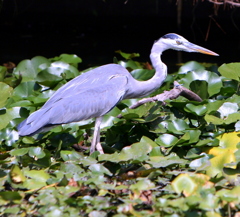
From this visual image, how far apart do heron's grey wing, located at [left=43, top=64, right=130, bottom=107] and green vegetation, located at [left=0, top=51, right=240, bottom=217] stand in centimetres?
29

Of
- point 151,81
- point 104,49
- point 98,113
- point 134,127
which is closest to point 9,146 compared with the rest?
point 98,113

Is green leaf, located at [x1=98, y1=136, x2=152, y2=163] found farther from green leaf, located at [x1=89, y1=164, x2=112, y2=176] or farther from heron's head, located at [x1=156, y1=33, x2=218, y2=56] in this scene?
heron's head, located at [x1=156, y1=33, x2=218, y2=56]

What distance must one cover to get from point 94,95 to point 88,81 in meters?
0.17

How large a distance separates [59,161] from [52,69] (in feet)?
4.67

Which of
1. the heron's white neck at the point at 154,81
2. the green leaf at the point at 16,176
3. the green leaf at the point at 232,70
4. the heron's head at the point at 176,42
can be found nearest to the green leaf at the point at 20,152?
the green leaf at the point at 16,176

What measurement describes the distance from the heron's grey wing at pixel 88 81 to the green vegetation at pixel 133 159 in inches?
11.2

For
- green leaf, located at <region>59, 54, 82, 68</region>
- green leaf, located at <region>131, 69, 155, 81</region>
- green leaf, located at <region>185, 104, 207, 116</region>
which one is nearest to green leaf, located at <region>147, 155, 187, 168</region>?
green leaf, located at <region>185, 104, 207, 116</region>

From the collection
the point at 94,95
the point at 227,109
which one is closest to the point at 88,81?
the point at 94,95

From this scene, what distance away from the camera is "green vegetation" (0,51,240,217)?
303 cm

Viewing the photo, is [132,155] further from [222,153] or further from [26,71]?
[26,71]

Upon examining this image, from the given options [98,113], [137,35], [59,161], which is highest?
[98,113]

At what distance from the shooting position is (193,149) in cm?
380

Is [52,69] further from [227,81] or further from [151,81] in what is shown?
[227,81]

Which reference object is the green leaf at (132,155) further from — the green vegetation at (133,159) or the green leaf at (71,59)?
the green leaf at (71,59)
